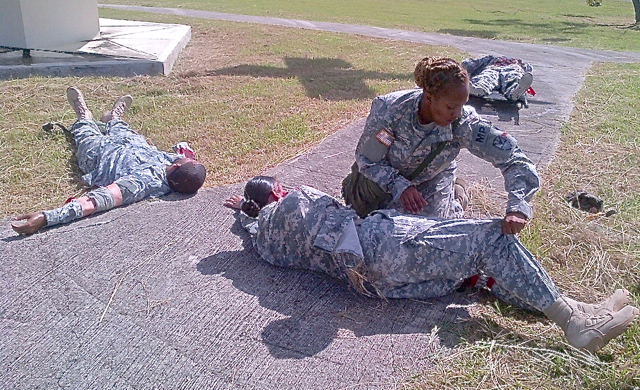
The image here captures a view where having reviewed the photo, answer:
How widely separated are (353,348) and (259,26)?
1225 centimetres

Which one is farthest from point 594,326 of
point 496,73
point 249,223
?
point 496,73

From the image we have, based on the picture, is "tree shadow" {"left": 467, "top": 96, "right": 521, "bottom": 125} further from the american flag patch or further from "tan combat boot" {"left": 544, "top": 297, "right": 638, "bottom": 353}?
"tan combat boot" {"left": 544, "top": 297, "right": 638, "bottom": 353}

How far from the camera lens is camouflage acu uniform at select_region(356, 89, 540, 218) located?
3.15m

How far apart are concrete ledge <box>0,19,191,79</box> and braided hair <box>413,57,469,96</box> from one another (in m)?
6.14

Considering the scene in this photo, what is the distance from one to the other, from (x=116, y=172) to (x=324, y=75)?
4812 millimetres

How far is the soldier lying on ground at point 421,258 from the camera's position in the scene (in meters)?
2.78

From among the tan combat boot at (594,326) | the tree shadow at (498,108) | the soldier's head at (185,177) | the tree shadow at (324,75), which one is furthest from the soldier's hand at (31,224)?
the tree shadow at (498,108)

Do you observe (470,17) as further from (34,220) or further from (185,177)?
(34,220)

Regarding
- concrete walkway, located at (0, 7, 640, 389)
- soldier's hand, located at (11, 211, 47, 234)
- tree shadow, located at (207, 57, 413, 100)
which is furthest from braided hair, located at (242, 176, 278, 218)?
tree shadow, located at (207, 57, 413, 100)

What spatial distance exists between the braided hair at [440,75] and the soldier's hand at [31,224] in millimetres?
2296

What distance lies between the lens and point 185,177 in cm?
439

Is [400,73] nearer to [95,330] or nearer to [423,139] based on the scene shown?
[423,139]

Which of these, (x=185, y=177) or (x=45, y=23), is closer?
(x=185, y=177)

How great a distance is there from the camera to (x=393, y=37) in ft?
44.4
